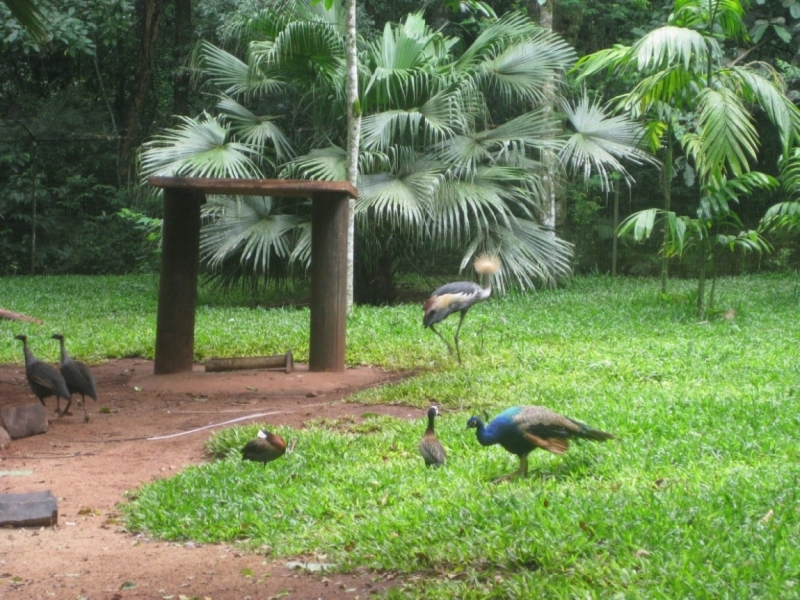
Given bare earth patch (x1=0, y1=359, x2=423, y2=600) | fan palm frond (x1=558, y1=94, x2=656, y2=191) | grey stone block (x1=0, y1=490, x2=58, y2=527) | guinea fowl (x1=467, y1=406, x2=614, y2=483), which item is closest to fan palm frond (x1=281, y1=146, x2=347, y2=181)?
fan palm frond (x1=558, y1=94, x2=656, y2=191)

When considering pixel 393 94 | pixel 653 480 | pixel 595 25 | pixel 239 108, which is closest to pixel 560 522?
pixel 653 480

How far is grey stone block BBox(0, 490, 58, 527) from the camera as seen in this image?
506cm

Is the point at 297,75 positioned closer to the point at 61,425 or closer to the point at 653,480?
the point at 61,425

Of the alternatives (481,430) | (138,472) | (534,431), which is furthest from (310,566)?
(138,472)

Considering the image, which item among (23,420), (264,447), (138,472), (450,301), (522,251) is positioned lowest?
(138,472)

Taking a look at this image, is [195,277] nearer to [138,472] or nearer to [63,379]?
[63,379]

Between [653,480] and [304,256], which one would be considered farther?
[304,256]

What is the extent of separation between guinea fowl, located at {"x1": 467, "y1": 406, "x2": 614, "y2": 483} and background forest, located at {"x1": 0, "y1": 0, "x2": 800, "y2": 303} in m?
6.12

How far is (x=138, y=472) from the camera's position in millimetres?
Answer: 6156

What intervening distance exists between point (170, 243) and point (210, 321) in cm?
288

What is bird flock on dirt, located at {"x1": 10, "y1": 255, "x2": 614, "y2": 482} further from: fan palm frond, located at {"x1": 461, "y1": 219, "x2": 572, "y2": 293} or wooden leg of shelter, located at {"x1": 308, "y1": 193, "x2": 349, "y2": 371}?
fan palm frond, located at {"x1": 461, "y1": 219, "x2": 572, "y2": 293}

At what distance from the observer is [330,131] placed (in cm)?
1410

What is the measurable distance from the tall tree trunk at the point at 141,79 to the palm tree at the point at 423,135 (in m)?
5.68

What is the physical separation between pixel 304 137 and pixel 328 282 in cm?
559
